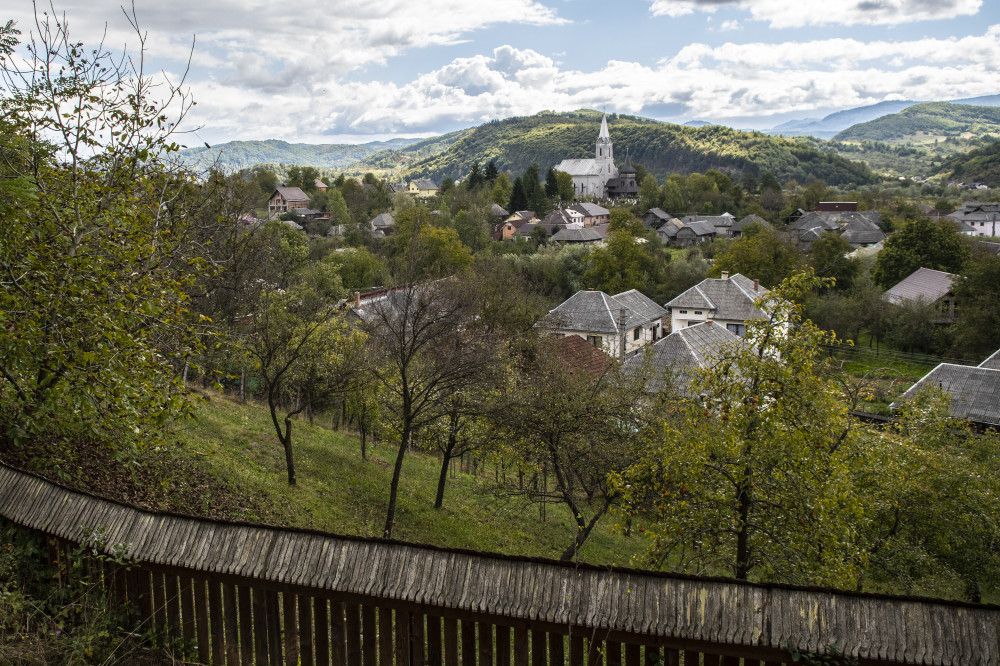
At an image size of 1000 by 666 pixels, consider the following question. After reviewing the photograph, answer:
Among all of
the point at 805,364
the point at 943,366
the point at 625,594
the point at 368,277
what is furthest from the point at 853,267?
the point at 625,594

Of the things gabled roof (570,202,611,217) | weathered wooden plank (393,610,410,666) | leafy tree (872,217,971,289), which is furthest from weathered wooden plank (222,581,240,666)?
gabled roof (570,202,611,217)

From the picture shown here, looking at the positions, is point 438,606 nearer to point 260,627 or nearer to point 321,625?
point 321,625

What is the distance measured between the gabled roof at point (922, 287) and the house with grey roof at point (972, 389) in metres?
17.9

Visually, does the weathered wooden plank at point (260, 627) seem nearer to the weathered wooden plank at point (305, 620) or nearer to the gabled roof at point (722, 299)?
the weathered wooden plank at point (305, 620)

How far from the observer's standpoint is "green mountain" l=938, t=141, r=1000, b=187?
144750 millimetres

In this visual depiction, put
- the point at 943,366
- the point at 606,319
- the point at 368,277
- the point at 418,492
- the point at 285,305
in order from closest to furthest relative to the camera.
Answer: the point at 285,305
the point at 418,492
the point at 943,366
the point at 606,319
the point at 368,277

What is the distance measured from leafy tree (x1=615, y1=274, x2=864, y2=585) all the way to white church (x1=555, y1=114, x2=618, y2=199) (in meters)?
128

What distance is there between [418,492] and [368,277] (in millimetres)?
40831

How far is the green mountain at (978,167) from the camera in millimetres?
144750

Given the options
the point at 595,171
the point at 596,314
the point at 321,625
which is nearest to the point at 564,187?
the point at 595,171

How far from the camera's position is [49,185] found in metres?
7.02

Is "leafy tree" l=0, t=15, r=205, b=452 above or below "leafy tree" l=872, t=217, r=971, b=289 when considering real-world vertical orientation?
above

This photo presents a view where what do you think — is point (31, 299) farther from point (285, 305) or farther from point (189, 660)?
point (285, 305)

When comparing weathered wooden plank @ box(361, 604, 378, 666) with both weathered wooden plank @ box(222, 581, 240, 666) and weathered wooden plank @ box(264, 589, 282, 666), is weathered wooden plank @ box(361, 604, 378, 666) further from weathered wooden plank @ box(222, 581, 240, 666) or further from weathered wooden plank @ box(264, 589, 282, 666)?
weathered wooden plank @ box(222, 581, 240, 666)
